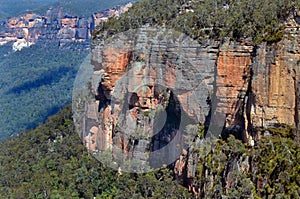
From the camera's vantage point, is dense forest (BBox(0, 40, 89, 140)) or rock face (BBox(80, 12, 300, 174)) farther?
dense forest (BBox(0, 40, 89, 140))

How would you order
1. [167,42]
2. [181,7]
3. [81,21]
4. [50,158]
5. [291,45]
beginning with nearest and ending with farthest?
[291,45]
[167,42]
[181,7]
[50,158]
[81,21]

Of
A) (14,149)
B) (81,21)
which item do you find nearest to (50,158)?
(14,149)

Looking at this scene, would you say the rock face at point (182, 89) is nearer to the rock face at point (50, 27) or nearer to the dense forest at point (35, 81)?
the dense forest at point (35, 81)

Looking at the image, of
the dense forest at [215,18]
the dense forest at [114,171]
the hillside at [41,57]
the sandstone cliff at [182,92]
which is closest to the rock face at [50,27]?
the hillside at [41,57]

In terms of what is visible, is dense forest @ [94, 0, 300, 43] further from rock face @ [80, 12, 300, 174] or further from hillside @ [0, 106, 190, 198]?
hillside @ [0, 106, 190, 198]

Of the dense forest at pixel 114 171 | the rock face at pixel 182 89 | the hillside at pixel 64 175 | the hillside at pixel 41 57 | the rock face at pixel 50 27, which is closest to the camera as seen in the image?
the dense forest at pixel 114 171

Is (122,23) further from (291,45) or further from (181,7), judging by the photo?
(291,45)

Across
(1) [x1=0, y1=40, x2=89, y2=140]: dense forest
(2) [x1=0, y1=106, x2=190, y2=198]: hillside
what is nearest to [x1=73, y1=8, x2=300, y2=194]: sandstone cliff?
(2) [x1=0, y1=106, x2=190, y2=198]: hillside

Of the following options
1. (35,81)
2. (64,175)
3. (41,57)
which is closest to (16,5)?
(41,57)
